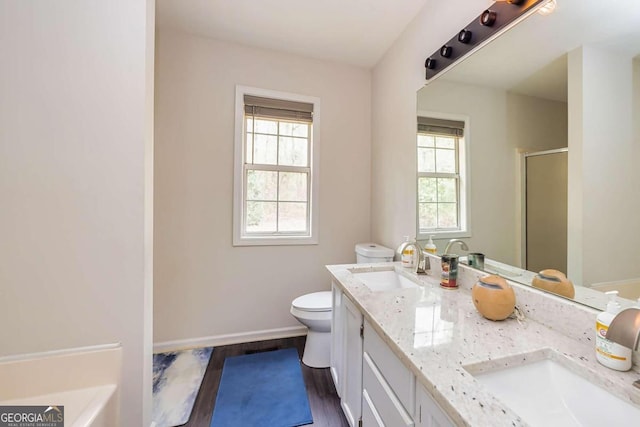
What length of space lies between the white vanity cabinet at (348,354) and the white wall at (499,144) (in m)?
0.75

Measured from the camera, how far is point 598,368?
63cm

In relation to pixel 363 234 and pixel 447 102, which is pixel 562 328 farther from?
pixel 363 234

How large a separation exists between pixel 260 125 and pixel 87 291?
1.73 m

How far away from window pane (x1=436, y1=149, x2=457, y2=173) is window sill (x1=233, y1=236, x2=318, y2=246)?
4.13 ft

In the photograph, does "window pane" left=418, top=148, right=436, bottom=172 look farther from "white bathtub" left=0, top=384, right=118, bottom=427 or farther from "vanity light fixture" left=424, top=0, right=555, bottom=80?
"white bathtub" left=0, top=384, right=118, bottom=427

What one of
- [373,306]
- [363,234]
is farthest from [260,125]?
[373,306]

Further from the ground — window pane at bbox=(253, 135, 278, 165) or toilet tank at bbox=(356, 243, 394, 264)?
→ window pane at bbox=(253, 135, 278, 165)

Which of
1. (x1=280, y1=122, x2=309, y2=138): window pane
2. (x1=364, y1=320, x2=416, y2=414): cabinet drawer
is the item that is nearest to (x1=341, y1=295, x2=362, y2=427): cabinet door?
(x1=364, y1=320, x2=416, y2=414): cabinet drawer

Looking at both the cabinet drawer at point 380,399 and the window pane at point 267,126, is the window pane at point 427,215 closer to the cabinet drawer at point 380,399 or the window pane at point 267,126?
the cabinet drawer at point 380,399

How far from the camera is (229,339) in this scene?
2090mm

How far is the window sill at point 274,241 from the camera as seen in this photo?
83.8 inches

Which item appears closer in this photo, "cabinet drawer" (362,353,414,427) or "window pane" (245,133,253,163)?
"cabinet drawer" (362,353,414,427)

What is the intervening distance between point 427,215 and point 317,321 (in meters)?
1.08

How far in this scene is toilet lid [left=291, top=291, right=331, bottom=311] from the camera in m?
1.72
